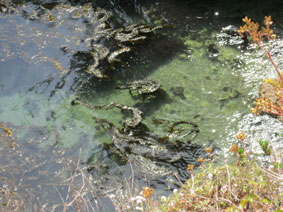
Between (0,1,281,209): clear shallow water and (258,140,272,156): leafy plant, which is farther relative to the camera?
(0,1,281,209): clear shallow water

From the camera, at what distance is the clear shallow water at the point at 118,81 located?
3.82 meters

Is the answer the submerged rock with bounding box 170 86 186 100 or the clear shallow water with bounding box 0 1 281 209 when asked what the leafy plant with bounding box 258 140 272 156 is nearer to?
the clear shallow water with bounding box 0 1 281 209

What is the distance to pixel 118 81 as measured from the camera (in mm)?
4594

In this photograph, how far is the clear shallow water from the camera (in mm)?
3824

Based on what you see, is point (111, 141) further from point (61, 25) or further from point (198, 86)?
point (61, 25)

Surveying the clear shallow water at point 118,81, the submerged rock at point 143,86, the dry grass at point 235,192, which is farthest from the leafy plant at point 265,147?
the submerged rock at point 143,86

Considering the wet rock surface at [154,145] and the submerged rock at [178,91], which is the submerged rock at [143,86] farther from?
the wet rock surface at [154,145]

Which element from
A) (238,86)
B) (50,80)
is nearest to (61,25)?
(50,80)

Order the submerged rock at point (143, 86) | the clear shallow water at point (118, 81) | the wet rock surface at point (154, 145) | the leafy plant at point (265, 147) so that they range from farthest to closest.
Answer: the submerged rock at point (143, 86) → the clear shallow water at point (118, 81) → the wet rock surface at point (154, 145) → the leafy plant at point (265, 147)

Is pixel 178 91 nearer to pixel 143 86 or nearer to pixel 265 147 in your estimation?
pixel 143 86

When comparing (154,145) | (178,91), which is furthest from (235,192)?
(178,91)

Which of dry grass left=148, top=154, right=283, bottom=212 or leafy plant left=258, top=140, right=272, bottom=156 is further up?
dry grass left=148, top=154, right=283, bottom=212

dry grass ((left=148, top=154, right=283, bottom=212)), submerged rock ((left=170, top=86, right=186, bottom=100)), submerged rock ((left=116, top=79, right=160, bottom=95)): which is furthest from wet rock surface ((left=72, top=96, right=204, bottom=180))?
dry grass ((left=148, top=154, right=283, bottom=212))

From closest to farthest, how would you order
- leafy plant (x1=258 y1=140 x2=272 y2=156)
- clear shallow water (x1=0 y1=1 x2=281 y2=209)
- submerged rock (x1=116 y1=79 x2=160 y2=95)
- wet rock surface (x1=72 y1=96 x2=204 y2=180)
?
leafy plant (x1=258 y1=140 x2=272 y2=156) < wet rock surface (x1=72 y1=96 x2=204 y2=180) < clear shallow water (x1=0 y1=1 x2=281 y2=209) < submerged rock (x1=116 y1=79 x2=160 y2=95)
